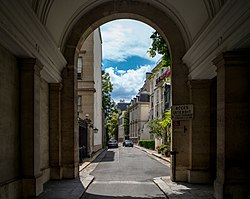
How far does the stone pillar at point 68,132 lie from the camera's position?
11.1 meters

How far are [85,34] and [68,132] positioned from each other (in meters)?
3.63

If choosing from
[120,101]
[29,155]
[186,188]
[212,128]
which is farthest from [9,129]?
[120,101]

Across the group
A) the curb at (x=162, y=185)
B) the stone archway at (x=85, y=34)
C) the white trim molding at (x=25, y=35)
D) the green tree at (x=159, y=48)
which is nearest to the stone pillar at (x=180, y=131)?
the stone archway at (x=85, y=34)

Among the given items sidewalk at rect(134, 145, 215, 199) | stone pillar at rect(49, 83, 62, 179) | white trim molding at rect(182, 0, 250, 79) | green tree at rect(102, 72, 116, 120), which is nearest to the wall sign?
white trim molding at rect(182, 0, 250, 79)

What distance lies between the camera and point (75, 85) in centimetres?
1158

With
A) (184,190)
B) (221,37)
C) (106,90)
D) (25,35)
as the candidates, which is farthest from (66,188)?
(106,90)

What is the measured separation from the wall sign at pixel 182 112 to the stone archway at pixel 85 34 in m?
0.37

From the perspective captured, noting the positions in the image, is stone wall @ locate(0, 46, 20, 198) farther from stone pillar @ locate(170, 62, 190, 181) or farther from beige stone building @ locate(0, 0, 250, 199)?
stone pillar @ locate(170, 62, 190, 181)

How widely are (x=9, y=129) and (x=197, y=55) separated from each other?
5.64 meters

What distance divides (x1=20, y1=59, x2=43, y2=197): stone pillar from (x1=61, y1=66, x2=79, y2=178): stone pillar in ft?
10.4

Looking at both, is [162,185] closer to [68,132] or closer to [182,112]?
[182,112]

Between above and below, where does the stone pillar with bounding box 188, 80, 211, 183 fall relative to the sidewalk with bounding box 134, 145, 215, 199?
above

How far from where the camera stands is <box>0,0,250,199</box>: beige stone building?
679 cm

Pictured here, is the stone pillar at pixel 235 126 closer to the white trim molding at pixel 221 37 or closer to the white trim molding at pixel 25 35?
the white trim molding at pixel 221 37
